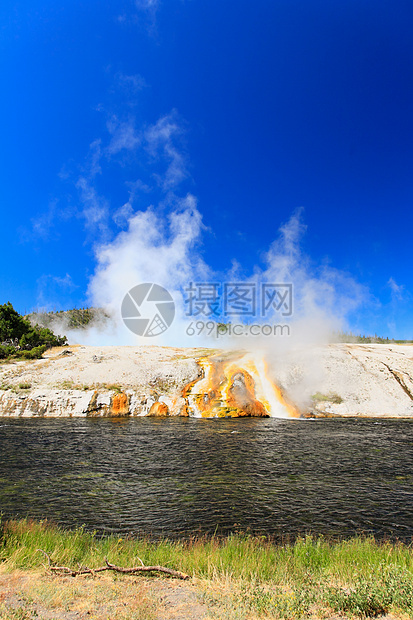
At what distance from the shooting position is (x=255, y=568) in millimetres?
8680

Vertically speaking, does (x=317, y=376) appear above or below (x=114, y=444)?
above

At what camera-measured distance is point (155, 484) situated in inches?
661

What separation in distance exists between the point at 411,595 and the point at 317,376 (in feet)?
131

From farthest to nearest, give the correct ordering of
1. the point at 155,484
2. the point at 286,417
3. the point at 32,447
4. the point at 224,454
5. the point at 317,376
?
the point at 317,376 → the point at 286,417 → the point at 32,447 → the point at 224,454 → the point at 155,484

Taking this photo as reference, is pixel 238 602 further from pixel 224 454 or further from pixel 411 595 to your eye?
pixel 224 454

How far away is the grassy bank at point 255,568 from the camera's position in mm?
6805

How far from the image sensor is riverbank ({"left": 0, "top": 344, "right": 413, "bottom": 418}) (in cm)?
3991

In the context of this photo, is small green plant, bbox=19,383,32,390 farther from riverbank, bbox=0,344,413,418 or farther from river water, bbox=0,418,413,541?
river water, bbox=0,418,413,541

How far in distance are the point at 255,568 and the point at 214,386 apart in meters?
35.4

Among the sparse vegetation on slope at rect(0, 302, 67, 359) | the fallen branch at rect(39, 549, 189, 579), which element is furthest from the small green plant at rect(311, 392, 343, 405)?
the sparse vegetation on slope at rect(0, 302, 67, 359)

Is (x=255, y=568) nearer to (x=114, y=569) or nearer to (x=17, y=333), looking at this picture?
(x=114, y=569)

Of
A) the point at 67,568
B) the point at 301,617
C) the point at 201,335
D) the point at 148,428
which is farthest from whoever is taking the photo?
the point at 201,335

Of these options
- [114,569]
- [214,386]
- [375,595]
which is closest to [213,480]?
[114,569]

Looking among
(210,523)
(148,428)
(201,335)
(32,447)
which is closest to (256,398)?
(148,428)
